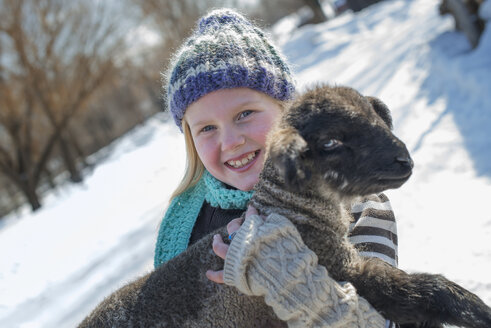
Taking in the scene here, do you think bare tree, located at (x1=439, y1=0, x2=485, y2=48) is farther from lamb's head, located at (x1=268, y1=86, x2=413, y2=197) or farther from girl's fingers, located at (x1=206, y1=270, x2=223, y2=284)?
girl's fingers, located at (x1=206, y1=270, x2=223, y2=284)

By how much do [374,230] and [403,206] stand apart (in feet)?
8.55

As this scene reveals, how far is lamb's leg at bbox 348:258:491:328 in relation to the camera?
4.88ft

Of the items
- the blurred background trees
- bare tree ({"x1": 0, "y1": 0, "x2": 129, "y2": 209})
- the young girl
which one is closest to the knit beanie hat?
the young girl

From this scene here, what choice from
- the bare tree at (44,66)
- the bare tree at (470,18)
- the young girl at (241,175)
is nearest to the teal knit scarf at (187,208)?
the young girl at (241,175)

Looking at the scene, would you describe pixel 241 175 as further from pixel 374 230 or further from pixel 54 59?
pixel 54 59

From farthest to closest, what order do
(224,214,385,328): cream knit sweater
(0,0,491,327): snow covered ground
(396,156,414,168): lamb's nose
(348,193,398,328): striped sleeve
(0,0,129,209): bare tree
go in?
1. (0,0,129,209): bare tree
2. (0,0,491,327): snow covered ground
3. (348,193,398,328): striped sleeve
4. (396,156,414,168): lamb's nose
5. (224,214,385,328): cream knit sweater

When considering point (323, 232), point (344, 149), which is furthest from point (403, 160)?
point (323, 232)

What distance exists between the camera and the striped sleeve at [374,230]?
1.94 m

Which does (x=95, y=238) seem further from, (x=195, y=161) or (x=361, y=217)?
(x=361, y=217)

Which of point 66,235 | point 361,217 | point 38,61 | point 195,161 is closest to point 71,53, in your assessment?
point 38,61

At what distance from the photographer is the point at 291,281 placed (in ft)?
4.75

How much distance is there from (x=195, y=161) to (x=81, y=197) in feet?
22.6

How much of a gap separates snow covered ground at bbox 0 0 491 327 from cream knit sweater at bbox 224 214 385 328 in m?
1.76

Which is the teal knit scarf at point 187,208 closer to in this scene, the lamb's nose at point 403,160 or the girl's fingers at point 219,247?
the girl's fingers at point 219,247
